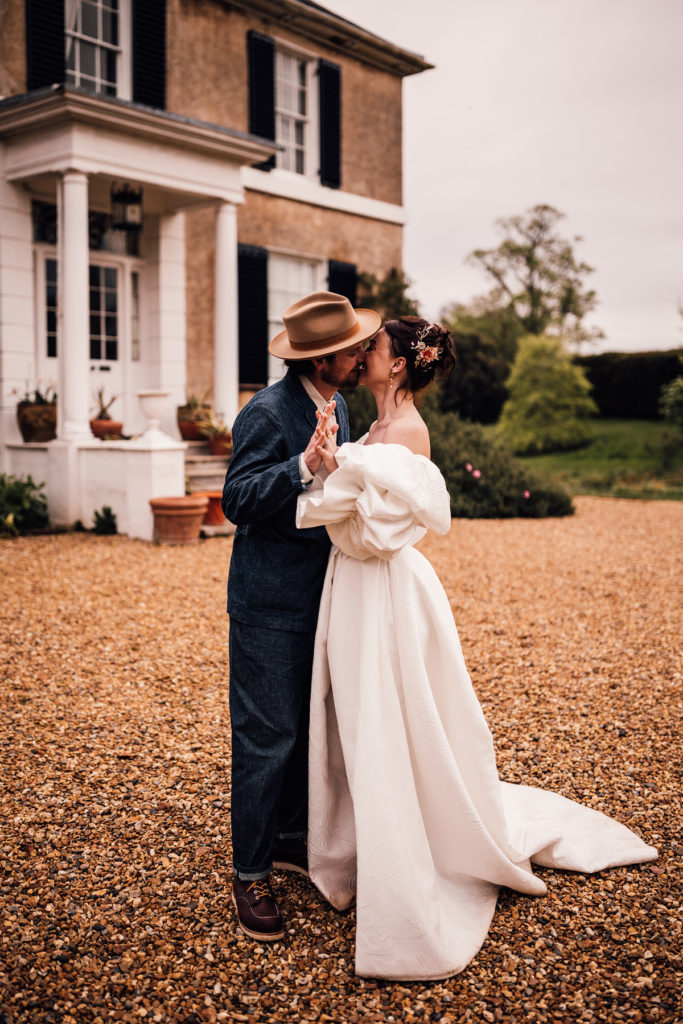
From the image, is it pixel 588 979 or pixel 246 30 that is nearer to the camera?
pixel 588 979

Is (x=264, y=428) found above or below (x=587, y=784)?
above

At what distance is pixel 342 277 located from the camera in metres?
13.8

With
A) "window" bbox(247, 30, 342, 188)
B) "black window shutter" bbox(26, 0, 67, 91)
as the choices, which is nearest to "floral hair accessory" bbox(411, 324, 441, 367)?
"black window shutter" bbox(26, 0, 67, 91)

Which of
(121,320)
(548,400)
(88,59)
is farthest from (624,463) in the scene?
(88,59)

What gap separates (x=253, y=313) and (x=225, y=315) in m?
1.48

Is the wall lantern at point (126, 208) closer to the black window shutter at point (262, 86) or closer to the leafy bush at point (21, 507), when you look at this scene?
the black window shutter at point (262, 86)

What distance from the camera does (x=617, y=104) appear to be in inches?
556

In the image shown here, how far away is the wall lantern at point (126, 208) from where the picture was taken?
→ 974 centimetres

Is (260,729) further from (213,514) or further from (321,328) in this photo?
(213,514)

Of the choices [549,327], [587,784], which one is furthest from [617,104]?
[549,327]

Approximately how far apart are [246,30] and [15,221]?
4933 millimetres

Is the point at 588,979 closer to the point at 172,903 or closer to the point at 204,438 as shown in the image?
the point at 172,903

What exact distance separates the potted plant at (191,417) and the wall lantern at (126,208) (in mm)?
2205

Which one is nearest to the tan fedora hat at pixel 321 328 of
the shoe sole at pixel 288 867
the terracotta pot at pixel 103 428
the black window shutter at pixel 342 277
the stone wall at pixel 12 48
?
the shoe sole at pixel 288 867
